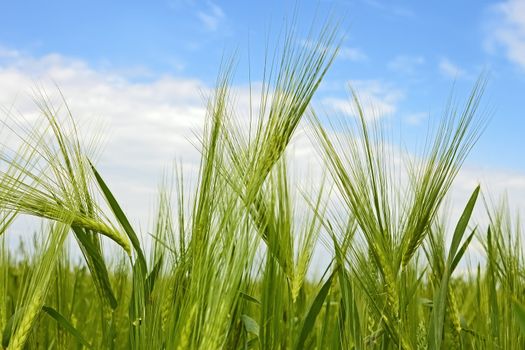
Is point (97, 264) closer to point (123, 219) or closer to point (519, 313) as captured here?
point (123, 219)

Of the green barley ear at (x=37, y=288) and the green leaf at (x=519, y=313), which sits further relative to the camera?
the green leaf at (x=519, y=313)

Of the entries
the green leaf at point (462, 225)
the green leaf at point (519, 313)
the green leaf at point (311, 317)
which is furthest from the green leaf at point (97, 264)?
the green leaf at point (519, 313)

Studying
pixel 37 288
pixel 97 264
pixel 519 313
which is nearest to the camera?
pixel 37 288

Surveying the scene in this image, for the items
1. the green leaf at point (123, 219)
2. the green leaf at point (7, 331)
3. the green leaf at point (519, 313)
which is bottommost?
the green leaf at point (7, 331)

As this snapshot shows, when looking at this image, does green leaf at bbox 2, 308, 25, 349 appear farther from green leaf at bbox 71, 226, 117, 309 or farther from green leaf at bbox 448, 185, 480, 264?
green leaf at bbox 448, 185, 480, 264

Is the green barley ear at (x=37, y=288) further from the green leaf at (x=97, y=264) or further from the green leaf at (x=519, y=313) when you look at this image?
the green leaf at (x=519, y=313)

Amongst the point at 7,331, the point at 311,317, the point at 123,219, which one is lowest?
the point at 7,331

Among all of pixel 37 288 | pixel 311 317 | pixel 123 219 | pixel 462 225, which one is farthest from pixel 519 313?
pixel 37 288

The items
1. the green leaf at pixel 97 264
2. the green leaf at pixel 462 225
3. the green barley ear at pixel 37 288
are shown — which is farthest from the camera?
the green leaf at pixel 97 264

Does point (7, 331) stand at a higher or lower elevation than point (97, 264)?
lower

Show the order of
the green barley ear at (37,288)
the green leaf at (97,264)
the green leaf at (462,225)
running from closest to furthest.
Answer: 1. the green barley ear at (37,288)
2. the green leaf at (462,225)
3. the green leaf at (97,264)

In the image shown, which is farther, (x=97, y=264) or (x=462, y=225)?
(x=97, y=264)

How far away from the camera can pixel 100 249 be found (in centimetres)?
172

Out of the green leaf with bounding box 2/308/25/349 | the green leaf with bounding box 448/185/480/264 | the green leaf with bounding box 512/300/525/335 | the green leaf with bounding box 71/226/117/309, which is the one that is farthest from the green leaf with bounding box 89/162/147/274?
the green leaf with bounding box 512/300/525/335
